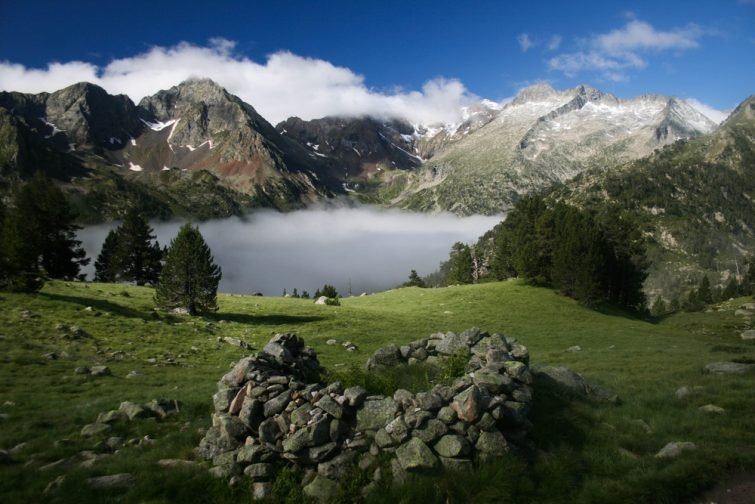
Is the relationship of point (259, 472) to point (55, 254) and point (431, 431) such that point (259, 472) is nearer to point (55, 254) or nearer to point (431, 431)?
point (431, 431)

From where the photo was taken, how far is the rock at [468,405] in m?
12.4

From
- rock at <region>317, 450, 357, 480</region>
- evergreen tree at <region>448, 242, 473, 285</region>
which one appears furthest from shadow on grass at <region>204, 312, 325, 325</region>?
evergreen tree at <region>448, 242, 473, 285</region>

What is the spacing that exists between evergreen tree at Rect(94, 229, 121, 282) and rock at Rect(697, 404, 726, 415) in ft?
268

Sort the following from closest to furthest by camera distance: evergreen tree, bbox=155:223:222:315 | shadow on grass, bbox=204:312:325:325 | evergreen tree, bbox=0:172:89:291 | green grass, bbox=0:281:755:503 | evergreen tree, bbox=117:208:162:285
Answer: green grass, bbox=0:281:755:503 < evergreen tree, bbox=0:172:89:291 < evergreen tree, bbox=155:223:222:315 < shadow on grass, bbox=204:312:325:325 < evergreen tree, bbox=117:208:162:285

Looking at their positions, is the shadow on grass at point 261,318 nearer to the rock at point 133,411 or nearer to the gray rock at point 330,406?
the rock at point 133,411

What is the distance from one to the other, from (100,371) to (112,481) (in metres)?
13.2

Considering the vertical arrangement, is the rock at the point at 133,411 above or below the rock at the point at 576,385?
below

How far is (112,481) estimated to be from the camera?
11516 mm

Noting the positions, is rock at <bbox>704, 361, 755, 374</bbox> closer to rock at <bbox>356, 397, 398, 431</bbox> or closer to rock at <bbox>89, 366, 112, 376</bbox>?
rock at <bbox>356, 397, 398, 431</bbox>

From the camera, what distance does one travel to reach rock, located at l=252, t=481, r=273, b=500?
37.0 ft

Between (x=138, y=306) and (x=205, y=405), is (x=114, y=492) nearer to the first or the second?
(x=205, y=405)

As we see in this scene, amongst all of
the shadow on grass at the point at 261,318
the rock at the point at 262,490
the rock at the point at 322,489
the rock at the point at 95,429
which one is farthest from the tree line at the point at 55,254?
the rock at the point at 322,489

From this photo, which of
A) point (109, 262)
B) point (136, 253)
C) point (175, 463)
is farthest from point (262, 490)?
point (109, 262)

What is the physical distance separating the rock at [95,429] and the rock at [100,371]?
8.30 m
